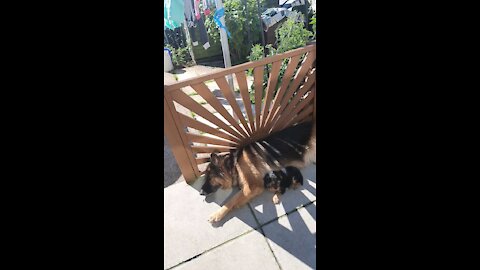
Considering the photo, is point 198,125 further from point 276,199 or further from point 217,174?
point 276,199

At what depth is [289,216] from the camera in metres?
2.25

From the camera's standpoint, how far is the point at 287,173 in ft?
8.35

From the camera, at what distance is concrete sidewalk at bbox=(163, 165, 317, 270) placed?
1908 millimetres

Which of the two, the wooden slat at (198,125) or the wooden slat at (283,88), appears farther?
the wooden slat at (283,88)

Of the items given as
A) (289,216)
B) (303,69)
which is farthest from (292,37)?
(289,216)

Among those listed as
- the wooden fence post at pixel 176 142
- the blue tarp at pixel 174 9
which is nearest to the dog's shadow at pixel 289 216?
the wooden fence post at pixel 176 142

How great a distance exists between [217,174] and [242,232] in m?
0.78

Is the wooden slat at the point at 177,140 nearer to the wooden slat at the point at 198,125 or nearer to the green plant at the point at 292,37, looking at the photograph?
the wooden slat at the point at 198,125

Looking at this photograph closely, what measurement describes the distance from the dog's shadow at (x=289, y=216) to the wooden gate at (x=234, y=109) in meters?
0.51

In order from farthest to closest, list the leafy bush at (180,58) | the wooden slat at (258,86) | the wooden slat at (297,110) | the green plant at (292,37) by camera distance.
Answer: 1. the leafy bush at (180,58)
2. the green plant at (292,37)
3. the wooden slat at (297,110)
4. the wooden slat at (258,86)

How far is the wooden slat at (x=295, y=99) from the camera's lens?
2.83m

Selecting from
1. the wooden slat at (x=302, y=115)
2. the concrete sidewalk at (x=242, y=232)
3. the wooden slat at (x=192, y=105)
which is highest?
the wooden slat at (x=192, y=105)

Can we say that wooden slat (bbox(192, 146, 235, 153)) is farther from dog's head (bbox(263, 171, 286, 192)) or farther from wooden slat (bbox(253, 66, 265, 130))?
dog's head (bbox(263, 171, 286, 192))
